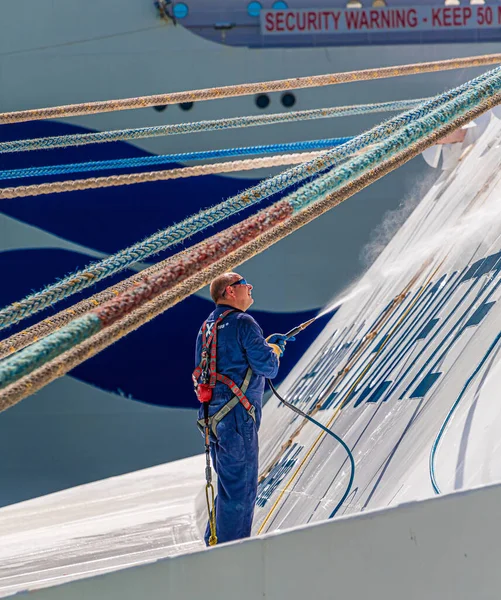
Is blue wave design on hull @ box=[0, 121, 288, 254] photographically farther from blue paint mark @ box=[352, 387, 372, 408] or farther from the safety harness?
the safety harness

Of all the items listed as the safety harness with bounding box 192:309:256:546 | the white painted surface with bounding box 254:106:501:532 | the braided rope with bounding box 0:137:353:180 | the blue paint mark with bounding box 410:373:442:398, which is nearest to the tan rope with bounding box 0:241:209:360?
the safety harness with bounding box 192:309:256:546

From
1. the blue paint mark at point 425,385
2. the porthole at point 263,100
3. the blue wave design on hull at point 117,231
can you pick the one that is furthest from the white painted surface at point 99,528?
the porthole at point 263,100

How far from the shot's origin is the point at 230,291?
2.56m

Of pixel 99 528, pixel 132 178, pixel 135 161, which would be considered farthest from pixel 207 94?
pixel 99 528

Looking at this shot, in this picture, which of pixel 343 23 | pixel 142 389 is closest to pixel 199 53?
pixel 343 23

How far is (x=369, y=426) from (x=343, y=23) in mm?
5821

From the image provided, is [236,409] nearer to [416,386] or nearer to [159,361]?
[416,386]

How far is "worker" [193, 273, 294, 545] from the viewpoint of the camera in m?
2.44

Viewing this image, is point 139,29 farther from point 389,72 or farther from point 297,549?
point 297,549

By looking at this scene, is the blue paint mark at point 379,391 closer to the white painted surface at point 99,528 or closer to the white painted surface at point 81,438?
the white painted surface at point 99,528

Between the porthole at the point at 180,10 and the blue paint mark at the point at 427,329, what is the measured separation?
211 inches

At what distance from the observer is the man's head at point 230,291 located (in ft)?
8.41

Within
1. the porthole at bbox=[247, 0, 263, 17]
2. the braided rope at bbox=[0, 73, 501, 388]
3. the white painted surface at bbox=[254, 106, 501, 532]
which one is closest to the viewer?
the braided rope at bbox=[0, 73, 501, 388]

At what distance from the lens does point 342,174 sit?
2123 millimetres
